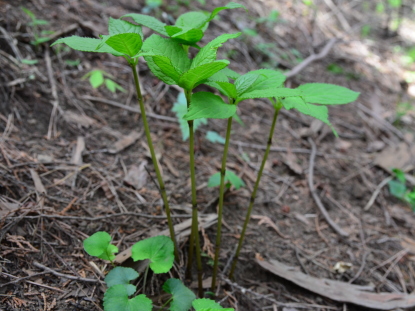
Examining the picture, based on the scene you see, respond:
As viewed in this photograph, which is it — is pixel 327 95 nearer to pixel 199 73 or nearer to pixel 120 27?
pixel 199 73

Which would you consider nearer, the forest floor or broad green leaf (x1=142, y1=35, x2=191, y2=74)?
broad green leaf (x1=142, y1=35, x2=191, y2=74)

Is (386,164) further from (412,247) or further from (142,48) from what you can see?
(142,48)

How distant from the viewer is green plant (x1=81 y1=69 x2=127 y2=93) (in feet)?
7.94

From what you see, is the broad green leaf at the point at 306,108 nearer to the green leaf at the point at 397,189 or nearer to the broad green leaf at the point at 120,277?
the broad green leaf at the point at 120,277

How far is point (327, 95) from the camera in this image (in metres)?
1.26

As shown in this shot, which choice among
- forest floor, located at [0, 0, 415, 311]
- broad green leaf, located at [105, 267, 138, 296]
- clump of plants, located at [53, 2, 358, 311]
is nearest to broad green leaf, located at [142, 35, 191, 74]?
clump of plants, located at [53, 2, 358, 311]

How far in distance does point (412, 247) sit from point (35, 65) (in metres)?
3.25

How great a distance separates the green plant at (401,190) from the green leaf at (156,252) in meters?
2.40

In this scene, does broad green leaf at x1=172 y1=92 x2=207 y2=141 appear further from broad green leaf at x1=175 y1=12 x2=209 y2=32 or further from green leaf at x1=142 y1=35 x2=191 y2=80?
green leaf at x1=142 y1=35 x2=191 y2=80

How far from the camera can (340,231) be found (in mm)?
2303

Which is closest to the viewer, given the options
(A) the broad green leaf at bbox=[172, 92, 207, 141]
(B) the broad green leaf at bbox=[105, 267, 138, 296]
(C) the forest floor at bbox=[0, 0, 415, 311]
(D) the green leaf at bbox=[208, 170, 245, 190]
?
(B) the broad green leaf at bbox=[105, 267, 138, 296]

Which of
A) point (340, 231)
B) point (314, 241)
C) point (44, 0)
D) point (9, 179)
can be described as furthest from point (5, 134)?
point (340, 231)

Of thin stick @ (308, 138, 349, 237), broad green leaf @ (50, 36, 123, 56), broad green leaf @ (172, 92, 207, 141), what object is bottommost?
thin stick @ (308, 138, 349, 237)

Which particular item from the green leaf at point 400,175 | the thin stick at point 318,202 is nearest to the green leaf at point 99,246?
the thin stick at point 318,202
